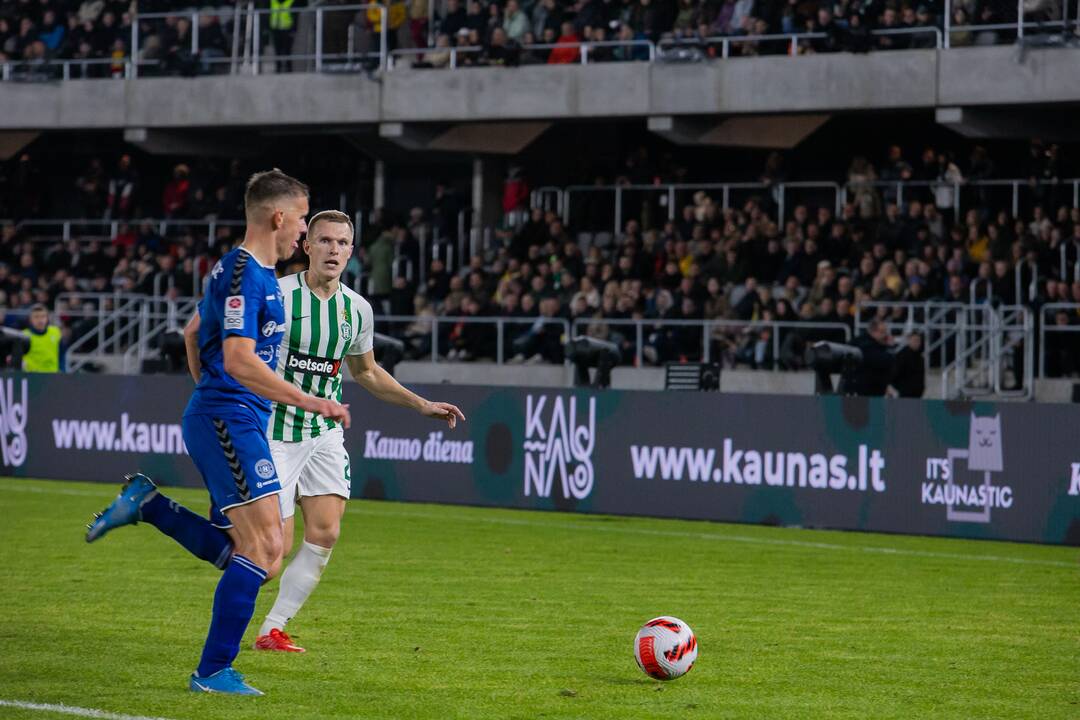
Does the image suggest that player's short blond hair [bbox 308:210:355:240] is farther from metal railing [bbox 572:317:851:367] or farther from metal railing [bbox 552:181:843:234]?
metal railing [bbox 552:181:843:234]

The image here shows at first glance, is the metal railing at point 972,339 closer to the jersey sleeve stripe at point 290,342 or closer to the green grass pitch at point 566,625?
the green grass pitch at point 566,625

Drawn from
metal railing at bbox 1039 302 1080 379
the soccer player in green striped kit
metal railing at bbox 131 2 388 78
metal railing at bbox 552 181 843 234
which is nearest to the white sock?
the soccer player in green striped kit

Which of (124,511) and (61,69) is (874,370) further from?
(61,69)

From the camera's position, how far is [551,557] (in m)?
14.9

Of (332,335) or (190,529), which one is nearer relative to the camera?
(190,529)

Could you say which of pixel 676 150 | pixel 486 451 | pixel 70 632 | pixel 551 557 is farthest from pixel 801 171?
pixel 70 632

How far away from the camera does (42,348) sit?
23125 mm

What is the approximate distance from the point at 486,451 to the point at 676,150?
12704 millimetres

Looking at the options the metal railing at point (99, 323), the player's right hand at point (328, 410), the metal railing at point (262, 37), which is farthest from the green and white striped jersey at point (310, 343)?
the metal railing at point (262, 37)

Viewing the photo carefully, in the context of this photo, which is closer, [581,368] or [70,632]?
[70,632]

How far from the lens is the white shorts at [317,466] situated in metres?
9.37

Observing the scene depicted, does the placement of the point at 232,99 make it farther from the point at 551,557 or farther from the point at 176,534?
the point at 176,534

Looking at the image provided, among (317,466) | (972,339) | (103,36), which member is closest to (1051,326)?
(972,339)

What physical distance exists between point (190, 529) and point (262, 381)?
88 cm
